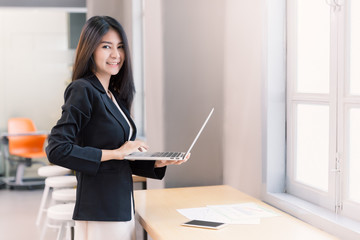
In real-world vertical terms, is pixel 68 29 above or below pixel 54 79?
above

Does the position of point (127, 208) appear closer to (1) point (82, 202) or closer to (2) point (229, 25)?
(1) point (82, 202)

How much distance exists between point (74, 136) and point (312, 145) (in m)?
1.15

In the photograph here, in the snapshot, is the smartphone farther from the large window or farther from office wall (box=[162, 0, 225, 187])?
office wall (box=[162, 0, 225, 187])

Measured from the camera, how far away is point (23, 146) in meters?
7.45

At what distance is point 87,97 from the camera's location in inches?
79.6

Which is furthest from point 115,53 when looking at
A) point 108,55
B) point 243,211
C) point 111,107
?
point 243,211

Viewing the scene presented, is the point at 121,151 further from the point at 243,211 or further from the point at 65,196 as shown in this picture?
the point at 65,196

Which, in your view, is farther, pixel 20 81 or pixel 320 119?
pixel 20 81

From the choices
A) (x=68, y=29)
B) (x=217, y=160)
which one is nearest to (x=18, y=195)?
(x=68, y=29)

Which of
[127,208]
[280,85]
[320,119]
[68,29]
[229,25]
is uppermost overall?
[68,29]

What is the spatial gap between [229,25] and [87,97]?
139 cm

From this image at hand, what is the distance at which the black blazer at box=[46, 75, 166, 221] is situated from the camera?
6.44ft

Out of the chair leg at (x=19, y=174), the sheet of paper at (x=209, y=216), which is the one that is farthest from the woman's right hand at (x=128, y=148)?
the chair leg at (x=19, y=174)

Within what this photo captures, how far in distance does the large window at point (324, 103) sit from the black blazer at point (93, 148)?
90cm
